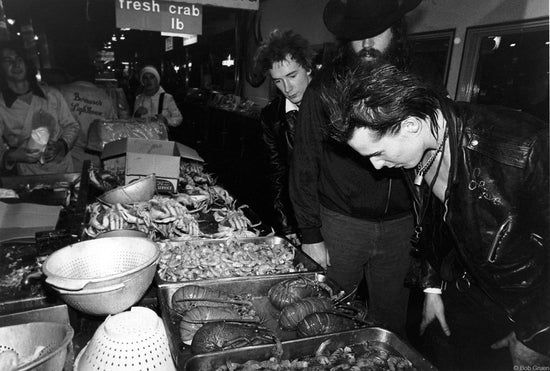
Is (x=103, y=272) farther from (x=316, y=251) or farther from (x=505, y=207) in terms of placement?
(x=505, y=207)

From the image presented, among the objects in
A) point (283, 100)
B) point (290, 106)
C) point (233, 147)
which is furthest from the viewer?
point (233, 147)

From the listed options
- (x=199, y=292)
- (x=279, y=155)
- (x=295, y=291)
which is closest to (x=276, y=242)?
(x=295, y=291)

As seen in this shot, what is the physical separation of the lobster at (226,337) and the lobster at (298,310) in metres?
0.15

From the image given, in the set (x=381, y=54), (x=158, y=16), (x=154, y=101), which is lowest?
(x=154, y=101)

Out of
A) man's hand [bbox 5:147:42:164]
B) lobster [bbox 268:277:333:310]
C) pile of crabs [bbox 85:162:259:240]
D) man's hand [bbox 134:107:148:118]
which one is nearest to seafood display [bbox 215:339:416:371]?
lobster [bbox 268:277:333:310]

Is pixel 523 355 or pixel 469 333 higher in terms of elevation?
pixel 523 355

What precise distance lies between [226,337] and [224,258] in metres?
0.73

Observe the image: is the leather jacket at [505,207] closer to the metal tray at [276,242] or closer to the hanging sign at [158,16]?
the metal tray at [276,242]

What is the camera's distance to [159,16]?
4.40m

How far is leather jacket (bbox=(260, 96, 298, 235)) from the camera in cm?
298

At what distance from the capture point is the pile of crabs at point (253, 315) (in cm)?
131

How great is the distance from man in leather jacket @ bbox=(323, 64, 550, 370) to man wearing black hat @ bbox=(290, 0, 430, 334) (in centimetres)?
57

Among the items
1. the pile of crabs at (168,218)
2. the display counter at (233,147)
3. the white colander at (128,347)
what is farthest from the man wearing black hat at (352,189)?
the display counter at (233,147)

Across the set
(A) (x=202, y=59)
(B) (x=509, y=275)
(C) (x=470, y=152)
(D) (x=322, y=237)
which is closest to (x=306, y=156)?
(D) (x=322, y=237)
